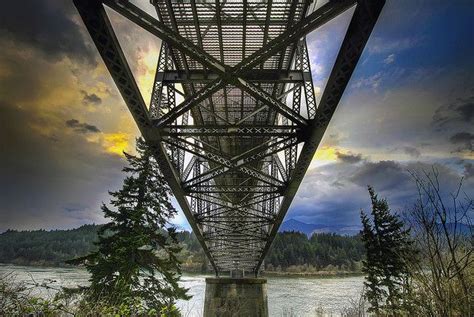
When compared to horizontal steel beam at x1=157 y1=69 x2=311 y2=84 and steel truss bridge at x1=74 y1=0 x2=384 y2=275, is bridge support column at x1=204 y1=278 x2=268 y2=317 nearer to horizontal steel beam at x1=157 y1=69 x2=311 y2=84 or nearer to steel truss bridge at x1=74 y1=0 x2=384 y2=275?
steel truss bridge at x1=74 y1=0 x2=384 y2=275

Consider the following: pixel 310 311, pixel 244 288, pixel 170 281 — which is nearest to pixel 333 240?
pixel 310 311

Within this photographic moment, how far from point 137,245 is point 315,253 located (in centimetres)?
9255

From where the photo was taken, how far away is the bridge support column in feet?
70.1

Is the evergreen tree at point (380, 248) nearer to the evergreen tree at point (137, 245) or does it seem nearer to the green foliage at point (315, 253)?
the evergreen tree at point (137, 245)

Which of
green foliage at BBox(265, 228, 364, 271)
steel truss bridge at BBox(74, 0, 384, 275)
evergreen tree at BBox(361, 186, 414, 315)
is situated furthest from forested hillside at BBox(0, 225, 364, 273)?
steel truss bridge at BBox(74, 0, 384, 275)

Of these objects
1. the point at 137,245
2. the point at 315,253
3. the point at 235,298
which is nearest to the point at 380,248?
the point at 235,298

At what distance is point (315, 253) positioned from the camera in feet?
320

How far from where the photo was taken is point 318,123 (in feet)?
23.6

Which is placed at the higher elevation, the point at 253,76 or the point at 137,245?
the point at 253,76

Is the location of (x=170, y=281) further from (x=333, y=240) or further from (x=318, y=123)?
(x=333, y=240)

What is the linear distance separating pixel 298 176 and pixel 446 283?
667cm

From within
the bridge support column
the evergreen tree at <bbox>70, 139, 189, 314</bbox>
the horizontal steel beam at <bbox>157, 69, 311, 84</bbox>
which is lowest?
the bridge support column

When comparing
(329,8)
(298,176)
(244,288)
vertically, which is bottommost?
(244,288)

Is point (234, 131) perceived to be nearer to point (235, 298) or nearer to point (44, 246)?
point (235, 298)
